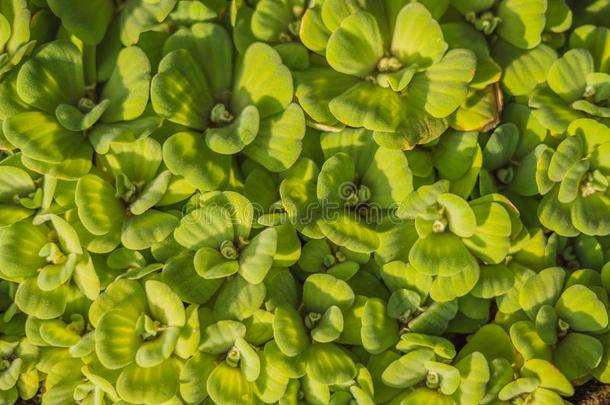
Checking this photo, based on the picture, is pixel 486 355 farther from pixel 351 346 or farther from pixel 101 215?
pixel 101 215

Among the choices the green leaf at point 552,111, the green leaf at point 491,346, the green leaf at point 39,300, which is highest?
the green leaf at point 552,111

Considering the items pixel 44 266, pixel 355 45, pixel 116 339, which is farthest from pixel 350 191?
pixel 44 266

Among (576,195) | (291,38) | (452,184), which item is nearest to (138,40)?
(291,38)

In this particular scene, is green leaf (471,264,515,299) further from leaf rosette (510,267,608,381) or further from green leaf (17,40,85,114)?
green leaf (17,40,85,114)

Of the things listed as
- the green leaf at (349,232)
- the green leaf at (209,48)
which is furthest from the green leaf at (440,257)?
the green leaf at (209,48)

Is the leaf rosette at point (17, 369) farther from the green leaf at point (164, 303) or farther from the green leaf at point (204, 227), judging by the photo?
the green leaf at point (204, 227)
